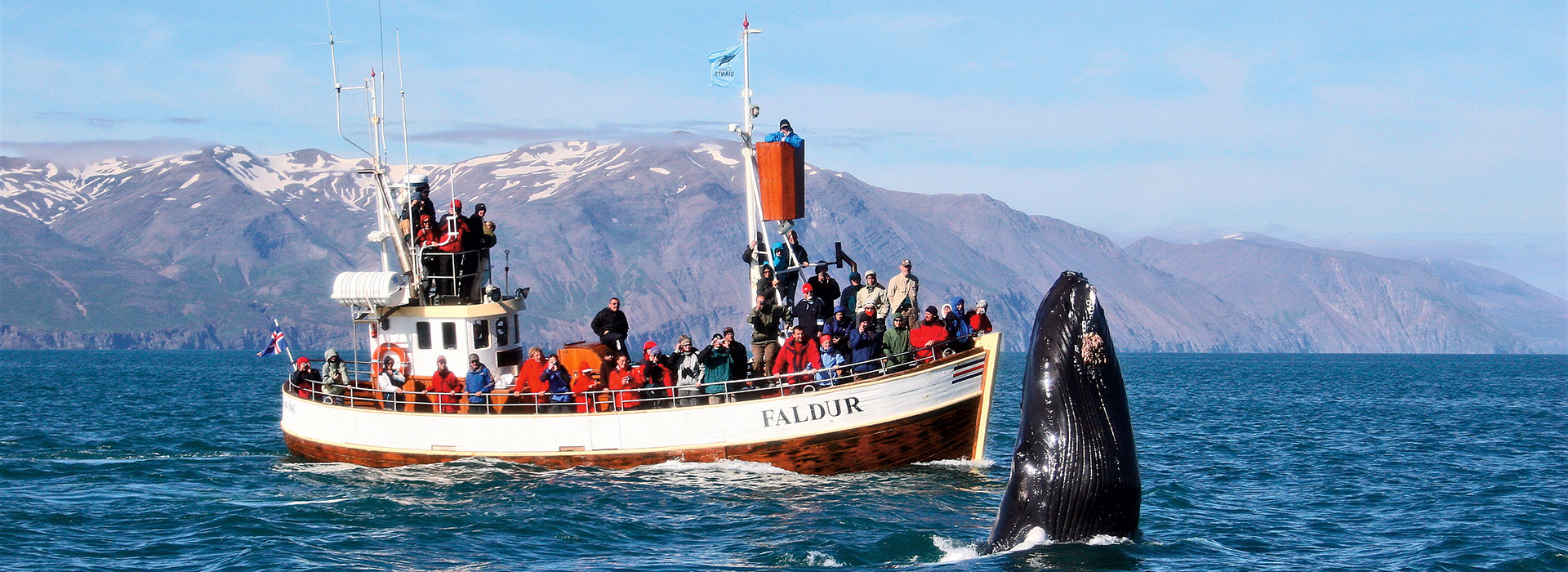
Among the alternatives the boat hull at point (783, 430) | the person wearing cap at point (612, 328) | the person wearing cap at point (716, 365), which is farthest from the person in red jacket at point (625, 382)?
the person wearing cap at point (612, 328)

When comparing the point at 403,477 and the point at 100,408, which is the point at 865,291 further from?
the point at 100,408

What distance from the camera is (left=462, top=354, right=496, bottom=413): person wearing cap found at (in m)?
24.4

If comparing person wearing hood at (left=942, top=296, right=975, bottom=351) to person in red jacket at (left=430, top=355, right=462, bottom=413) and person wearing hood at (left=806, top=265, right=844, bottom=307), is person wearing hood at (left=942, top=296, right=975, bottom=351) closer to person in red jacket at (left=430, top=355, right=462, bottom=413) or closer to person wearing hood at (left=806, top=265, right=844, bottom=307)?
person wearing hood at (left=806, top=265, right=844, bottom=307)

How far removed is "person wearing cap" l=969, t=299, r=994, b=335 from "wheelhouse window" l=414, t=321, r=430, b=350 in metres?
11.1

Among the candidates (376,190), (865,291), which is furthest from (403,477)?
(865,291)

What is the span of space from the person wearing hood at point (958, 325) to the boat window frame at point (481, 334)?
31.4ft

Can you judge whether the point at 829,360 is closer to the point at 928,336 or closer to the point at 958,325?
the point at 928,336

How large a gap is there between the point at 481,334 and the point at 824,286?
25.1 feet

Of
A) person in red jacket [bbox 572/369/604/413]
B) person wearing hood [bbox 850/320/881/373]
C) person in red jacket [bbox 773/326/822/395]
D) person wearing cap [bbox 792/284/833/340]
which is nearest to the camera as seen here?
person wearing hood [bbox 850/320/881/373]

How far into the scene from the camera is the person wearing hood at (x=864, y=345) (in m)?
22.2

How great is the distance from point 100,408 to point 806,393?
38.8m

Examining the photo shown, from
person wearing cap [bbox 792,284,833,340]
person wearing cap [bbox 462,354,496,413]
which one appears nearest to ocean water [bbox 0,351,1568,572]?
person wearing cap [bbox 462,354,496,413]

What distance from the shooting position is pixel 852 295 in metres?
24.5

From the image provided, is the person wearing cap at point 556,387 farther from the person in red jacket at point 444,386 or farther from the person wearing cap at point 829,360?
the person wearing cap at point 829,360
